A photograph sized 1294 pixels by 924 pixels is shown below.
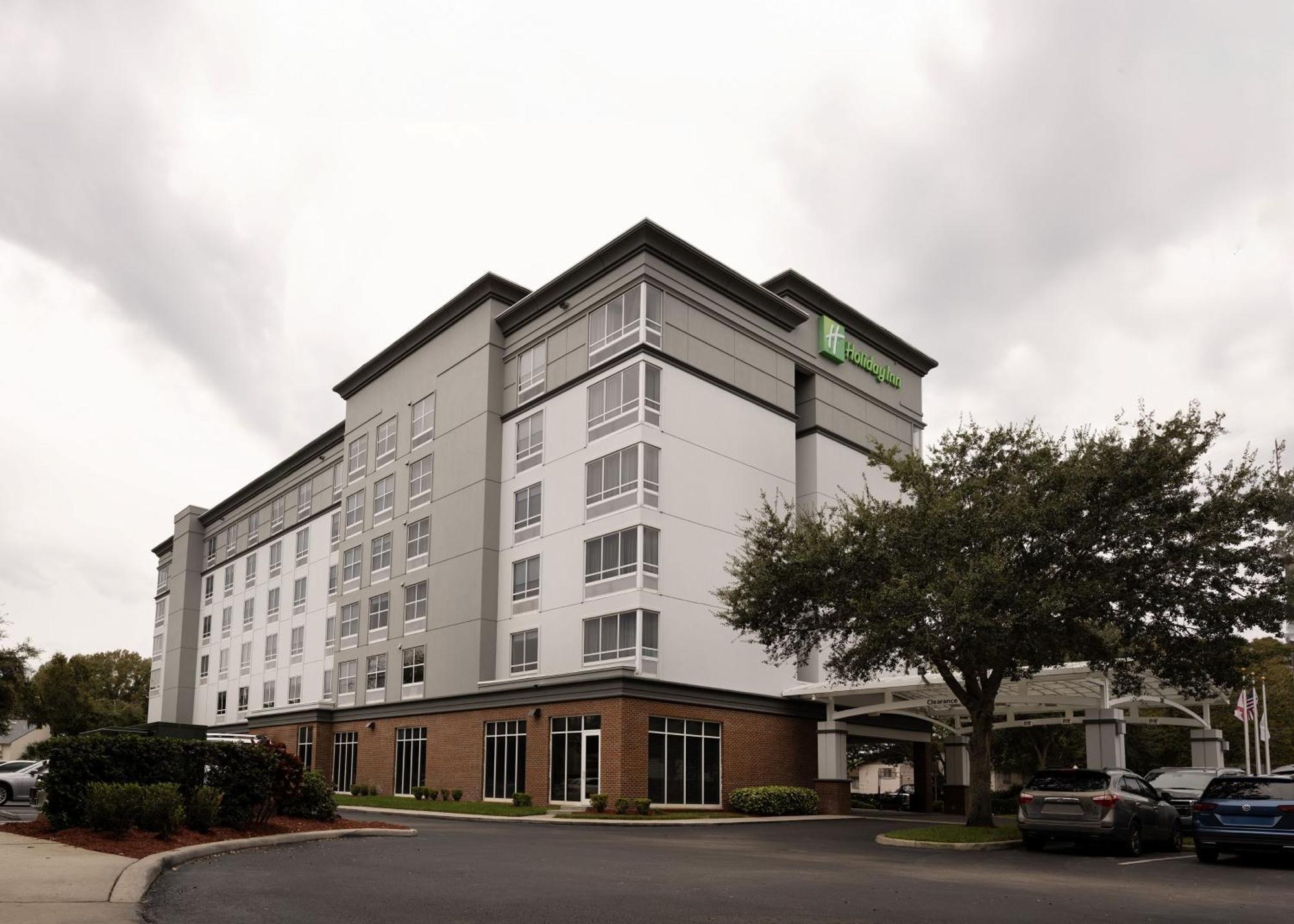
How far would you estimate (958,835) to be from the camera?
2361 cm

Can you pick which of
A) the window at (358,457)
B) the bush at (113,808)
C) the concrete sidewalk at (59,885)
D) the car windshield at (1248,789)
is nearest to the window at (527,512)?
the window at (358,457)

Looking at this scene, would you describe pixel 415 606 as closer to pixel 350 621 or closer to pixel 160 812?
pixel 350 621

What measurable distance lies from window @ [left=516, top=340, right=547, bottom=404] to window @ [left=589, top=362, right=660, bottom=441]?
151 inches

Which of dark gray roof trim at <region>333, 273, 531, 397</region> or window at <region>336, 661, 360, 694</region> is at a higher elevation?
dark gray roof trim at <region>333, 273, 531, 397</region>

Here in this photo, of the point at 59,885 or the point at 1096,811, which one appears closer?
the point at 59,885

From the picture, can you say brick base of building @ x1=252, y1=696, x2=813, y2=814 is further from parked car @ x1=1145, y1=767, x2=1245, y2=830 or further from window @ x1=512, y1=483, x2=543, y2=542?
parked car @ x1=1145, y1=767, x2=1245, y2=830

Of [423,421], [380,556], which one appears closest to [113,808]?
[423,421]

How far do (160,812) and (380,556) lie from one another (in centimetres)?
3462

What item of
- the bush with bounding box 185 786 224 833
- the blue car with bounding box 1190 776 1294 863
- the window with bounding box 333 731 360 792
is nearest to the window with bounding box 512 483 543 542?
the window with bounding box 333 731 360 792

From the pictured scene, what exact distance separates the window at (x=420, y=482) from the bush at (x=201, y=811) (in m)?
29.7

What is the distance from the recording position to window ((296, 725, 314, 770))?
2034 inches

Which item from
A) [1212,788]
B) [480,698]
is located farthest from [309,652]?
[1212,788]

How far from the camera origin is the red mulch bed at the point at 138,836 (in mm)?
14844

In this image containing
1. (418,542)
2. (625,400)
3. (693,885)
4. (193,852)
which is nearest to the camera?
(693,885)
